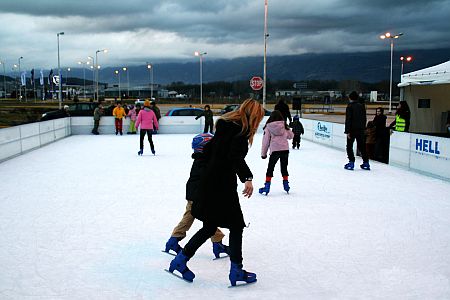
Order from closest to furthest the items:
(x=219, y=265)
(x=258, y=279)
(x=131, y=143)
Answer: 1. (x=258, y=279)
2. (x=219, y=265)
3. (x=131, y=143)

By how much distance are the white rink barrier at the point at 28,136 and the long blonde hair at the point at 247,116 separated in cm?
1027

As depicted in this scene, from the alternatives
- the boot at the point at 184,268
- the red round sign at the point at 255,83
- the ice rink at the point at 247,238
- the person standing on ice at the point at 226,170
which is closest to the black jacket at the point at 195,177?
the person standing on ice at the point at 226,170

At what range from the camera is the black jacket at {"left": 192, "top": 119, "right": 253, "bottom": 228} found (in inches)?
149

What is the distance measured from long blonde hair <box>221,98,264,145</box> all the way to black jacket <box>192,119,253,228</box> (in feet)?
0.13

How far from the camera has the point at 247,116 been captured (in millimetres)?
3809

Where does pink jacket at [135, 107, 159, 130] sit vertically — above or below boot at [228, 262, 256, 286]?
above

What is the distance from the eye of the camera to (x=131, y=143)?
1792cm

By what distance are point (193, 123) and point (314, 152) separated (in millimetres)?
9448

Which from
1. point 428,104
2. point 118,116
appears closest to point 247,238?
point 428,104

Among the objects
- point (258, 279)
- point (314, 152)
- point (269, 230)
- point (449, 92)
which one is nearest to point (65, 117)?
point (314, 152)

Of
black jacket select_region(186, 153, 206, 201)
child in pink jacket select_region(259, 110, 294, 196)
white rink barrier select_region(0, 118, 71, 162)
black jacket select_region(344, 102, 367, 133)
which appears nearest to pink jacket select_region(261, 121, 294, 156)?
child in pink jacket select_region(259, 110, 294, 196)

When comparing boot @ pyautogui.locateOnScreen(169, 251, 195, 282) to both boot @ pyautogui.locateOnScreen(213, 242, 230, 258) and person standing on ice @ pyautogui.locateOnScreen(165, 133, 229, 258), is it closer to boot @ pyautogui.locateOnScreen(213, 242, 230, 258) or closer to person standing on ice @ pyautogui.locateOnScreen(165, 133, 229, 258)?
person standing on ice @ pyautogui.locateOnScreen(165, 133, 229, 258)

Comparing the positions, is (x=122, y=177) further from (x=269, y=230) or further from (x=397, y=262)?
(x=397, y=262)

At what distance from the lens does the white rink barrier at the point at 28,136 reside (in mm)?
12758
